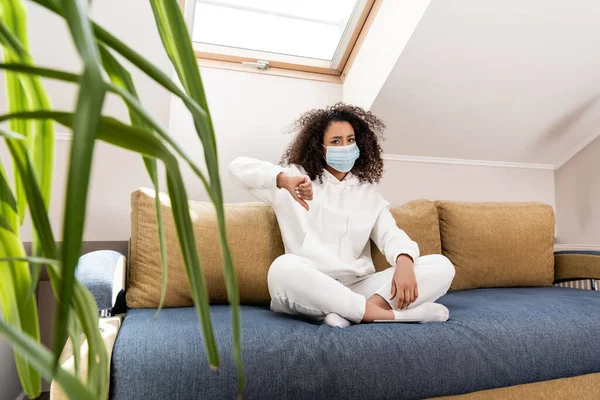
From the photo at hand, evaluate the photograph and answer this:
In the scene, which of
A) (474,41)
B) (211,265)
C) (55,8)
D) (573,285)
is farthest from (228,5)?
(55,8)

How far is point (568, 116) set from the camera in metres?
2.29

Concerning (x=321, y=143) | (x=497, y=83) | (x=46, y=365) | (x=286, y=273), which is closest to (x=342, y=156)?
(x=321, y=143)

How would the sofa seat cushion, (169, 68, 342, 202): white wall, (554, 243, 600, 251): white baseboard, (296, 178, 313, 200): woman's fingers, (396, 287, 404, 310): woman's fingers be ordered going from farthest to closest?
1. (554, 243, 600, 251): white baseboard
2. (169, 68, 342, 202): white wall
3. (296, 178, 313, 200): woman's fingers
4. (396, 287, 404, 310): woman's fingers
5. the sofa seat cushion

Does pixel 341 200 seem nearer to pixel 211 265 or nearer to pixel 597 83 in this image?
pixel 211 265

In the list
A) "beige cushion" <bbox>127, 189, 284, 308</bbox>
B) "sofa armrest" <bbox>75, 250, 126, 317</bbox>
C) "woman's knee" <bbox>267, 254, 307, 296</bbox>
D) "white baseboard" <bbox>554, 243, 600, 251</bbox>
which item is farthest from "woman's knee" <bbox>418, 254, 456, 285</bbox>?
"white baseboard" <bbox>554, 243, 600, 251</bbox>

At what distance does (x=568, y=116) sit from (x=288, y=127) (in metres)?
1.40

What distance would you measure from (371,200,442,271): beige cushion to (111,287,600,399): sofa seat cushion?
0.49 m

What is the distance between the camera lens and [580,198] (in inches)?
96.3

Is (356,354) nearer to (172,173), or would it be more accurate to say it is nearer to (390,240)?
(390,240)

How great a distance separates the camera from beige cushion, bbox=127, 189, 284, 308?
1.43 metres

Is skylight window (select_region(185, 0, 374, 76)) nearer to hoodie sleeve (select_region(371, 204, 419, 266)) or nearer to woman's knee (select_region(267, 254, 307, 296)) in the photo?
hoodie sleeve (select_region(371, 204, 419, 266))

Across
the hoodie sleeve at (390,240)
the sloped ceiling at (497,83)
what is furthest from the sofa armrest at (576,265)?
the hoodie sleeve at (390,240)

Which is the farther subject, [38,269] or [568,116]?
[568,116]

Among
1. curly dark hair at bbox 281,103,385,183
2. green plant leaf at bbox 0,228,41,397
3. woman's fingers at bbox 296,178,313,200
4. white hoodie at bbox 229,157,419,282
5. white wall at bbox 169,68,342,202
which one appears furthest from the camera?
white wall at bbox 169,68,342,202
